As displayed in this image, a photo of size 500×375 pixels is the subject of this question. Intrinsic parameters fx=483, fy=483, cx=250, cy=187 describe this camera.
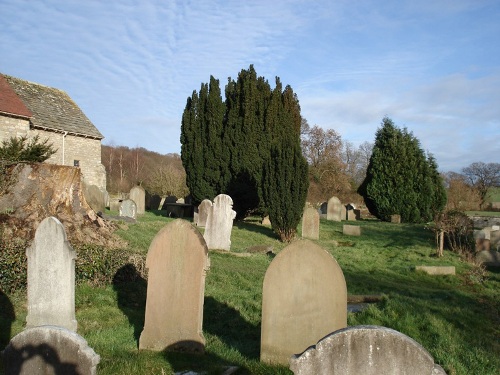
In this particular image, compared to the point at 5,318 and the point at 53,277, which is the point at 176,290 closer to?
the point at 53,277

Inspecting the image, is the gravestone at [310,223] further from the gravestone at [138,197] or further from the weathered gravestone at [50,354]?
the weathered gravestone at [50,354]

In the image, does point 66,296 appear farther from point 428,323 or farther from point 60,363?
point 428,323

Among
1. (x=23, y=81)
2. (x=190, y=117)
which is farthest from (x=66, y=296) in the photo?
Answer: (x=23, y=81)

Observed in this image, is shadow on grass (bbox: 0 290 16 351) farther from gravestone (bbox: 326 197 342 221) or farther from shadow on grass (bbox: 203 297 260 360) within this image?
gravestone (bbox: 326 197 342 221)

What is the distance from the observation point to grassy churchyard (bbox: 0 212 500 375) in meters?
5.14

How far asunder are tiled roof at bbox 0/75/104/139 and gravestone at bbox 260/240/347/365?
84.4 feet

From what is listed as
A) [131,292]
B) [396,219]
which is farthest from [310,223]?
[396,219]

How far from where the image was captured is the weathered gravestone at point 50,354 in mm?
3344

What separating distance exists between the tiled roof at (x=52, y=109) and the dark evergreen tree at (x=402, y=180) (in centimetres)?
1816

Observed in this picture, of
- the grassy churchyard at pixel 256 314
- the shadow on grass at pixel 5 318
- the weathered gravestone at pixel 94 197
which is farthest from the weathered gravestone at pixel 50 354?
the weathered gravestone at pixel 94 197

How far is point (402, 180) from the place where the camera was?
27219mm

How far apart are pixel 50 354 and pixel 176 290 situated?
2.36 m

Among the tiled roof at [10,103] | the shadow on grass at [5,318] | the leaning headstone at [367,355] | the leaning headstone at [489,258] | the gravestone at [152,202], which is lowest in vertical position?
the shadow on grass at [5,318]

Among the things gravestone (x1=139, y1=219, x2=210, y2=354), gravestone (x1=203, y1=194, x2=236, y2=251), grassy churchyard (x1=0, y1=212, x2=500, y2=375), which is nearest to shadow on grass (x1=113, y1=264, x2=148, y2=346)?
grassy churchyard (x1=0, y1=212, x2=500, y2=375)
